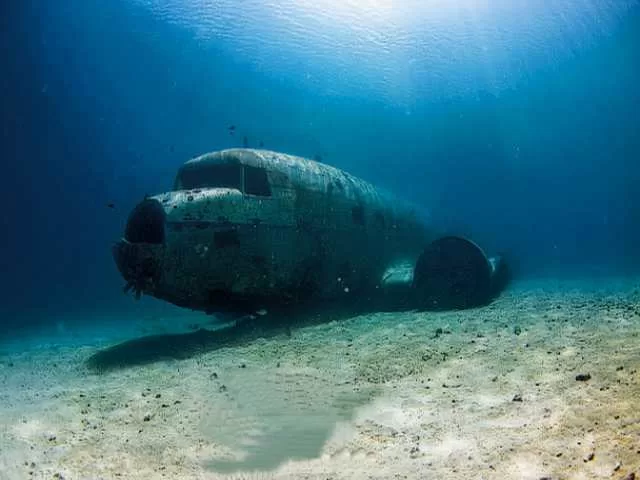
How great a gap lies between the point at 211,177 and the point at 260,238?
211cm

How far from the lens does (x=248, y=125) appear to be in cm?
8150

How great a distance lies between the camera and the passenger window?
360 inches

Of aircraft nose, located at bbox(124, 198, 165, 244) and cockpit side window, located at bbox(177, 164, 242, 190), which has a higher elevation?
cockpit side window, located at bbox(177, 164, 242, 190)

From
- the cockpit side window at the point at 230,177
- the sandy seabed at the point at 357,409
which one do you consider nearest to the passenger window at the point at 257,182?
the cockpit side window at the point at 230,177

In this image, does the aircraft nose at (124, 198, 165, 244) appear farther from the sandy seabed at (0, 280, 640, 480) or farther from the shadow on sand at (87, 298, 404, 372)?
the sandy seabed at (0, 280, 640, 480)

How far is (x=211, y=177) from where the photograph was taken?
932cm

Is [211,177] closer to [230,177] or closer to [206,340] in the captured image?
[230,177]

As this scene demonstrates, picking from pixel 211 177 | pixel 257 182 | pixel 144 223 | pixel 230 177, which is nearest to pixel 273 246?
pixel 257 182

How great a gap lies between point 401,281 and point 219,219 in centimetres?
603

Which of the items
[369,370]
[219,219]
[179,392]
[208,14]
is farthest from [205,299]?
[208,14]

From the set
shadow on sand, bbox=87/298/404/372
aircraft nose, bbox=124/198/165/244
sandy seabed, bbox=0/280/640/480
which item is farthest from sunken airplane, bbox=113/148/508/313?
sandy seabed, bbox=0/280/640/480

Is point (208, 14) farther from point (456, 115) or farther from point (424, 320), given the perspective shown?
point (456, 115)

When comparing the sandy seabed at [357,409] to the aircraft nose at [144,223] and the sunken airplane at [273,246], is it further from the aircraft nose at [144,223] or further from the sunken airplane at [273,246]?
the aircraft nose at [144,223]

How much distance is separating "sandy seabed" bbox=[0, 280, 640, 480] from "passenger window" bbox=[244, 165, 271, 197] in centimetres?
360
